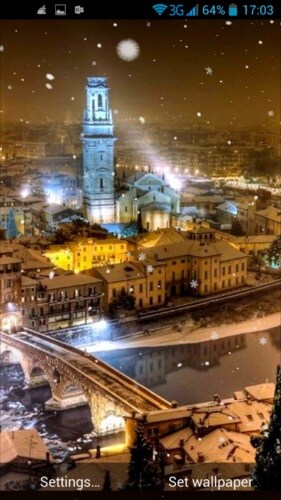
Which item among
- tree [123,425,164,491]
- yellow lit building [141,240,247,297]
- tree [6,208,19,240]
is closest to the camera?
tree [123,425,164,491]

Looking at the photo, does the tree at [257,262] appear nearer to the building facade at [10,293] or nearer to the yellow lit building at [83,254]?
the yellow lit building at [83,254]

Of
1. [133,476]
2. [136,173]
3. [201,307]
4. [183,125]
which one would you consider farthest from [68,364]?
[183,125]

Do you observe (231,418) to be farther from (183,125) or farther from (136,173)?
(183,125)

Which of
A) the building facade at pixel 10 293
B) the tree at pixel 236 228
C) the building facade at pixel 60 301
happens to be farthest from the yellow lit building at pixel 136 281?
the tree at pixel 236 228

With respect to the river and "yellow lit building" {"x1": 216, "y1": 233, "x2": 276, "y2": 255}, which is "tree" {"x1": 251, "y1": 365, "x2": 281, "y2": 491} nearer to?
the river

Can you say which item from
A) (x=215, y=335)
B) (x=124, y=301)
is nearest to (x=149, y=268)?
(x=124, y=301)

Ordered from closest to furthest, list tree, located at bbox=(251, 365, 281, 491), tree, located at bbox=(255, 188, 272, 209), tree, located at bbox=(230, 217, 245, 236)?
tree, located at bbox=(251, 365, 281, 491), tree, located at bbox=(230, 217, 245, 236), tree, located at bbox=(255, 188, 272, 209)
